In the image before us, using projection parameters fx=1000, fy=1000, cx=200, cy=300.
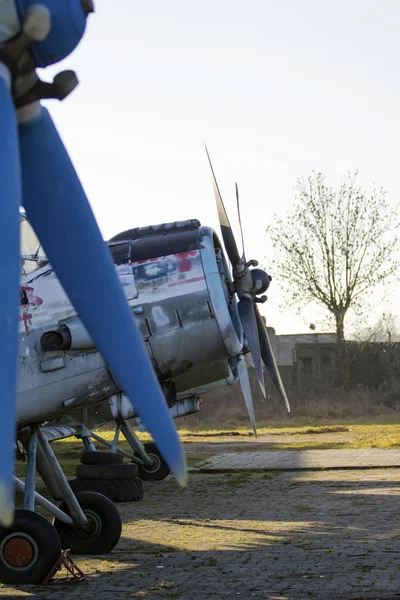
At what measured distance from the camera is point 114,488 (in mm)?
13297

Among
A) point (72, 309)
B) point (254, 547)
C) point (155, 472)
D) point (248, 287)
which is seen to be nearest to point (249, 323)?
point (248, 287)

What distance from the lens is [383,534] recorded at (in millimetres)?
9742

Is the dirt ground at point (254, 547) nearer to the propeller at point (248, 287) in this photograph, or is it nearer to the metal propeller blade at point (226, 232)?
the propeller at point (248, 287)

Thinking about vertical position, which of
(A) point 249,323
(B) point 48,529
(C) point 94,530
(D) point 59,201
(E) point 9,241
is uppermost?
(D) point 59,201

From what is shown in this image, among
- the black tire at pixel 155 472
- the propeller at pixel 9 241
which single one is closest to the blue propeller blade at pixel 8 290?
the propeller at pixel 9 241

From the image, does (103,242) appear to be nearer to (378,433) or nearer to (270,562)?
(270,562)

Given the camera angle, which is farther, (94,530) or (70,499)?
(94,530)

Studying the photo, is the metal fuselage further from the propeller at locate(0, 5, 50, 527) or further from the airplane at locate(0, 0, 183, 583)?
the propeller at locate(0, 5, 50, 527)

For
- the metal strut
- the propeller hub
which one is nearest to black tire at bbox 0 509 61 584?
the metal strut

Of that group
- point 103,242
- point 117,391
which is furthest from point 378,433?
point 103,242

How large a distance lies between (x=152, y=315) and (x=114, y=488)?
2852mm

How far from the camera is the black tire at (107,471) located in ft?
41.0

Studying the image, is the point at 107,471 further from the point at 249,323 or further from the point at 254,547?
the point at 254,547

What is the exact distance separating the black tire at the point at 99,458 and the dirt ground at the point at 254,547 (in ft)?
2.18
